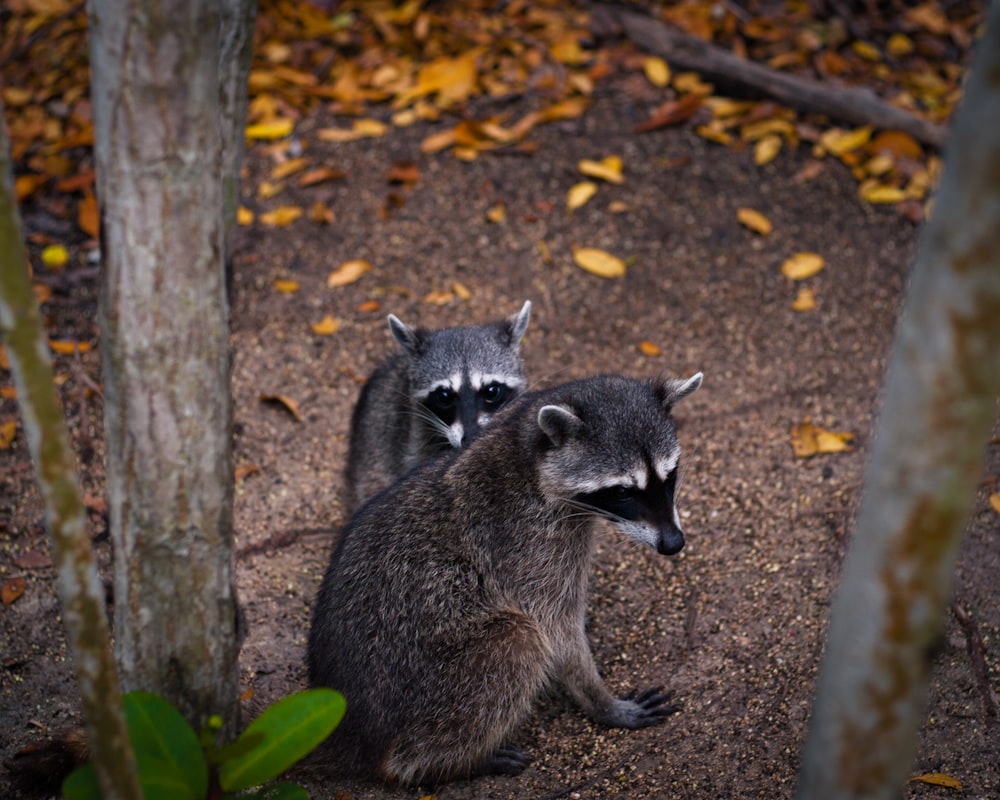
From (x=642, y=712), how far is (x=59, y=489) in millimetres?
2400

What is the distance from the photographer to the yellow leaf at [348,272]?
598 centimetres

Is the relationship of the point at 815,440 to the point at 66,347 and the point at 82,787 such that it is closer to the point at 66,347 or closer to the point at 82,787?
the point at 82,787

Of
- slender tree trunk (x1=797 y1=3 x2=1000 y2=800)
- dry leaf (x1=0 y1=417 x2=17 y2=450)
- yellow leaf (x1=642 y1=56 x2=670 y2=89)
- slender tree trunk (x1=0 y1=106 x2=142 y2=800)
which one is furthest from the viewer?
yellow leaf (x1=642 y1=56 x2=670 y2=89)

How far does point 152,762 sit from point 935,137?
5743mm

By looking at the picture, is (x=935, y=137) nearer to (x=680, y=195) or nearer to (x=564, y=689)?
(x=680, y=195)

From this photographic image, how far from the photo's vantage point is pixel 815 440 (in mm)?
4898

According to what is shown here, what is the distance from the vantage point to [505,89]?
22.9ft

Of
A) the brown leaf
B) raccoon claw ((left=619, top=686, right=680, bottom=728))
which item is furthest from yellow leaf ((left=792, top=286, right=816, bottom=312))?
raccoon claw ((left=619, top=686, right=680, bottom=728))

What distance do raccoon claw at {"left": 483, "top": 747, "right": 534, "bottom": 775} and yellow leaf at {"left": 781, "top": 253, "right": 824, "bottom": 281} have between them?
3.37m

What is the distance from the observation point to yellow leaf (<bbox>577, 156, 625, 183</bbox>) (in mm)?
6340

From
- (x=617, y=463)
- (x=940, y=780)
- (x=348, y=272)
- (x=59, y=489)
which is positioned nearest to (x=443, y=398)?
(x=617, y=463)

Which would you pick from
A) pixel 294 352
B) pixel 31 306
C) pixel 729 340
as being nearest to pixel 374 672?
pixel 31 306

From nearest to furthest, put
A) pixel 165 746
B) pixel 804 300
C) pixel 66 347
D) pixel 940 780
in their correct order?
1. pixel 165 746
2. pixel 940 780
3. pixel 66 347
4. pixel 804 300

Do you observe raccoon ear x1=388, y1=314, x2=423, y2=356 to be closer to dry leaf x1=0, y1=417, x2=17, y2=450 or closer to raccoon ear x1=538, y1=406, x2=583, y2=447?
raccoon ear x1=538, y1=406, x2=583, y2=447
